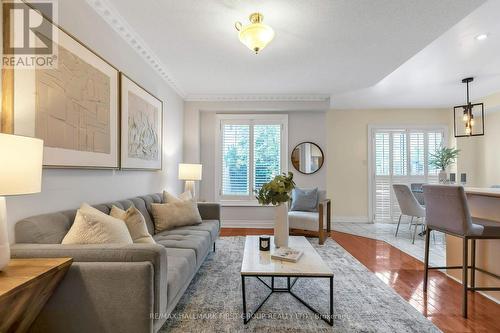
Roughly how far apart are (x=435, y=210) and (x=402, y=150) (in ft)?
12.9

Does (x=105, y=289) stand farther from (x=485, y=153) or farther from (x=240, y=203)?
(x=485, y=153)

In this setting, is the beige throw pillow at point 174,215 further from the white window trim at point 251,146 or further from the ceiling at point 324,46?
the white window trim at point 251,146

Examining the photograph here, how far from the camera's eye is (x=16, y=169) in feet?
Result: 3.82

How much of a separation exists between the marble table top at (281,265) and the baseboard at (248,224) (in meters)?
2.87

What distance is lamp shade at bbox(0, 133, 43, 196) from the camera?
3.69 feet

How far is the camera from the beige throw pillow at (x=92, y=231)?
1647 mm

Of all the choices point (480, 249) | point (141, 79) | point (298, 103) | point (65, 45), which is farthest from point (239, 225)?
point (65, 45)

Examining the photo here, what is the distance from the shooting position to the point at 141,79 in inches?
128

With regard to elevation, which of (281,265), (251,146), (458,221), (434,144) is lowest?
(281,265)

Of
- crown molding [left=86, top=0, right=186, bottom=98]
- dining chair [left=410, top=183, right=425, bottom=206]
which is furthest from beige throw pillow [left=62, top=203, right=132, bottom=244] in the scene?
dining chair [left=410, top=183, right=425, bottom=206]

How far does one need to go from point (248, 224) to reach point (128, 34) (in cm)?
384

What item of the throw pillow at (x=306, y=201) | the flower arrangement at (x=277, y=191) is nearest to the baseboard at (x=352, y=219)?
the throw pillow at (x=306, y=201)

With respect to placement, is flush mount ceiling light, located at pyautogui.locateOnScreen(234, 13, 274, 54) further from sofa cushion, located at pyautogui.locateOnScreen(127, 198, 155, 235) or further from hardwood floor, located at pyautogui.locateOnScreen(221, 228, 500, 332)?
hardwood floor, located at pyautogui.locateOnScreen(221, 228, 500, 332)

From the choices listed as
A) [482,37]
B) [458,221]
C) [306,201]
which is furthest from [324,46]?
[306,201]
